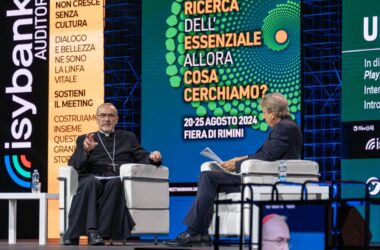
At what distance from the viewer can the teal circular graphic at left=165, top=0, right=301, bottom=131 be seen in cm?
837

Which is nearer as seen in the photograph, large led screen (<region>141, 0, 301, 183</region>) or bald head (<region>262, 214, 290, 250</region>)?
bald head (<region>262, 214, 290, 250</region>)

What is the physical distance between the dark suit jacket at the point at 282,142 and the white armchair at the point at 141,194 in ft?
3.83

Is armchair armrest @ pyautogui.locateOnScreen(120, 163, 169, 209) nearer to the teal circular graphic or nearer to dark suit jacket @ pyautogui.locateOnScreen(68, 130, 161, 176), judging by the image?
dark suit jacket @ pyautogui.locateOnScreen(68, 130, 161, 176)

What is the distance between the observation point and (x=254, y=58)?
8555 mm

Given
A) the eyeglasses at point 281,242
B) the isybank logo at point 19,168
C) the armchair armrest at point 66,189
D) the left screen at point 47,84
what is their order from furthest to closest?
the isybank logo at point 19,168 → the left screen at point 47,84 → the armchair armrest at point 66,189 → the eyeglasses at point 281,242

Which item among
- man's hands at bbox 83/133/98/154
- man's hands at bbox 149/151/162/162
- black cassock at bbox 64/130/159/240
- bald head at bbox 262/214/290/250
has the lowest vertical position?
black cassock at bbox 64/130/159/240

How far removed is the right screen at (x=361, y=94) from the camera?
7.92 meters

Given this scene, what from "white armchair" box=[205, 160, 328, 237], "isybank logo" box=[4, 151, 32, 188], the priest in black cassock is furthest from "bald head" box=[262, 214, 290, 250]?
"isybank logo" box=[4, 151, 32, 188]

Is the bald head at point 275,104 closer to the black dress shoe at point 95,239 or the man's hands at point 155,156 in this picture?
the man's hands at point 155,156

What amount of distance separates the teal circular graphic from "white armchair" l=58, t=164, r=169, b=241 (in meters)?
1.33

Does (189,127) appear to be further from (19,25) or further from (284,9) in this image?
(19,25)

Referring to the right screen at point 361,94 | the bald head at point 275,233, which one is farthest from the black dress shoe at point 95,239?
the bald head at point 275,233

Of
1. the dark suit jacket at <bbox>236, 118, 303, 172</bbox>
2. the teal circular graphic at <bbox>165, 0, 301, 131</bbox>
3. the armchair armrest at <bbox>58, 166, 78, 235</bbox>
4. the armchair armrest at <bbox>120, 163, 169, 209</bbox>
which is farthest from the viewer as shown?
the teal circular graphic at <bbox>165, 0, 301, 131</bbox>

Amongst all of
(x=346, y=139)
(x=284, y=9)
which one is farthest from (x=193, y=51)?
(x=346, y=139)
